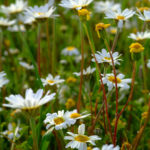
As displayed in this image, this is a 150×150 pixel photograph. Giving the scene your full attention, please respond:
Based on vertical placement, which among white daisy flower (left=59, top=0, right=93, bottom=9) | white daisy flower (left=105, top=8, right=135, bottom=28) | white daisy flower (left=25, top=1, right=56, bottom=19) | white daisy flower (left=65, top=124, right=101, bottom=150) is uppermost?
white daisy flower (left=59, top=0, right=93, bottom=9)

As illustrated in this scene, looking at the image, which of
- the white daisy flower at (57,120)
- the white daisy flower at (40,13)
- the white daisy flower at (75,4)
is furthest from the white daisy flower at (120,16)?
the white daisy flower at (57,120)

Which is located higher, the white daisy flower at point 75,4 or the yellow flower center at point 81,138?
the white daisy flower at point 75,4

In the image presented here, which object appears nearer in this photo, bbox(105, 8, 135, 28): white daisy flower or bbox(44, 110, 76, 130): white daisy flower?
bbox(44, 110, 76, 130): white daisy flower

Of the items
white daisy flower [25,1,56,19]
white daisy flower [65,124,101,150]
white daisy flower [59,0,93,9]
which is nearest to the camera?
white daisy flower [65,124,101,150]

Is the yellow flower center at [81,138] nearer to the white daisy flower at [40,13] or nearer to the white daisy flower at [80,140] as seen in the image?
the white daisy flower at [80,140]

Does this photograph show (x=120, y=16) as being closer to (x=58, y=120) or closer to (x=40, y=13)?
(x=40, y=13)

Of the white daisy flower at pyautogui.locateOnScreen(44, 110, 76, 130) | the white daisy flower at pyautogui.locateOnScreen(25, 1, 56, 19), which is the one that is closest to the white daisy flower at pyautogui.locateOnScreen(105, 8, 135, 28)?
the white daisy flower at pyautogui.locateOnScreen(25, 1, 56, 19)

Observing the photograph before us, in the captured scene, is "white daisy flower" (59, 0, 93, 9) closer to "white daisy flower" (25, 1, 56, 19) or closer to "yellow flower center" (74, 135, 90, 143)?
"white daisy flower" (25, 1, 56, 19)

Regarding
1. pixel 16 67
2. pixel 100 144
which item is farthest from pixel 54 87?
pixel 16 67

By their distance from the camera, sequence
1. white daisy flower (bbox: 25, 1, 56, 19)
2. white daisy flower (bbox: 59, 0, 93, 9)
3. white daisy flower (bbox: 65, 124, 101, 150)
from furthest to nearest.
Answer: white daisy flower (bbox: 25, 1, 56, 19)
white daisy flower (bbox: 59, 0, 93, 9)
white daisy flower (bbox: 65, 124, 101, 150)

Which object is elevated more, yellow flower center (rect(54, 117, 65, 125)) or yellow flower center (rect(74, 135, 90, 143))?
yellow flower center (rect(54, 117, 65, 125))

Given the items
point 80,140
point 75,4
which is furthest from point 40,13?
point 80,140

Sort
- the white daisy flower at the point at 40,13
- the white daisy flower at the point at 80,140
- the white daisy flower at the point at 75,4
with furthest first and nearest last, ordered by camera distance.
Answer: the white daisy flower at the point at 40,13
the white daisy flower at the point at 75,4
the white daisy flower at the point at 80,140
